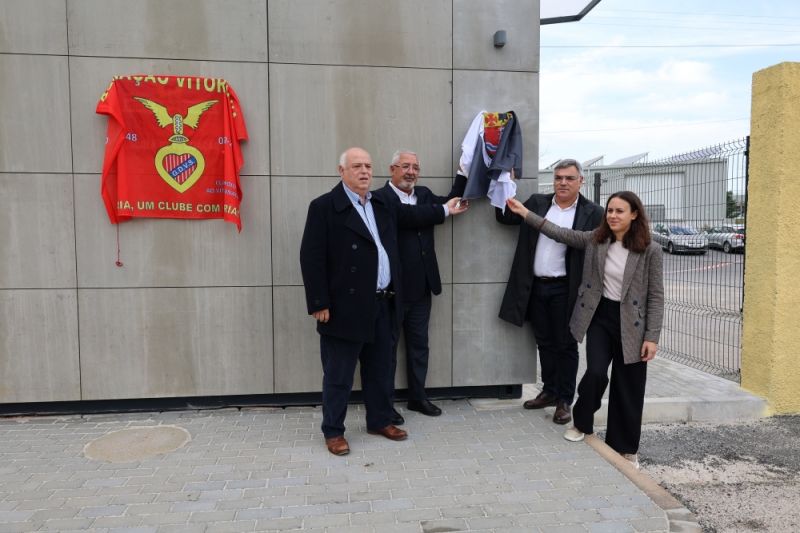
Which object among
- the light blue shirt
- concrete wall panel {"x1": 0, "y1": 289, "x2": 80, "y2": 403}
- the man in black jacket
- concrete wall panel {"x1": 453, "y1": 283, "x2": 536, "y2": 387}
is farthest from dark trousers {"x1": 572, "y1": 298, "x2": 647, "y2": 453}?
concrete wall panel {"x1": 0, "y1": 289, "x2": 80, "y2": 403}

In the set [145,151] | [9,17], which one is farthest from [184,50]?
[9,17]

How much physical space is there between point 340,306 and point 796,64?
4.48 m

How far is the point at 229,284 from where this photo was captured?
4.78 meters

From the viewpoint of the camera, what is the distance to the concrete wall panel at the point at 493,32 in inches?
192

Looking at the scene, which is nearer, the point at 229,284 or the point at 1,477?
the point at 1,477

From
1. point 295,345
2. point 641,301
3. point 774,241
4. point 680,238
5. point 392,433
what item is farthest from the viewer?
point 680,238

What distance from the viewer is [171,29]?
4555 mm

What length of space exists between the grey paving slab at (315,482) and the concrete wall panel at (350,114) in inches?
87.5

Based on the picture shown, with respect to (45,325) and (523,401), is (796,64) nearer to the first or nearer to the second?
(523,401)

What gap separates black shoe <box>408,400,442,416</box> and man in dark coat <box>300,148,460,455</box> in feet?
1.84

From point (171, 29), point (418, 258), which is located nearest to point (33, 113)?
point (171, 29)

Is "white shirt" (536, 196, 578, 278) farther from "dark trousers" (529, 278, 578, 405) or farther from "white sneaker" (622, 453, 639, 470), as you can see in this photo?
"white sneaker" (622, 453, 639, 470)

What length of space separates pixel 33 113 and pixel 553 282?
4.35 metres

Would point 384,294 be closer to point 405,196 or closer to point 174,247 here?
point 405,196
